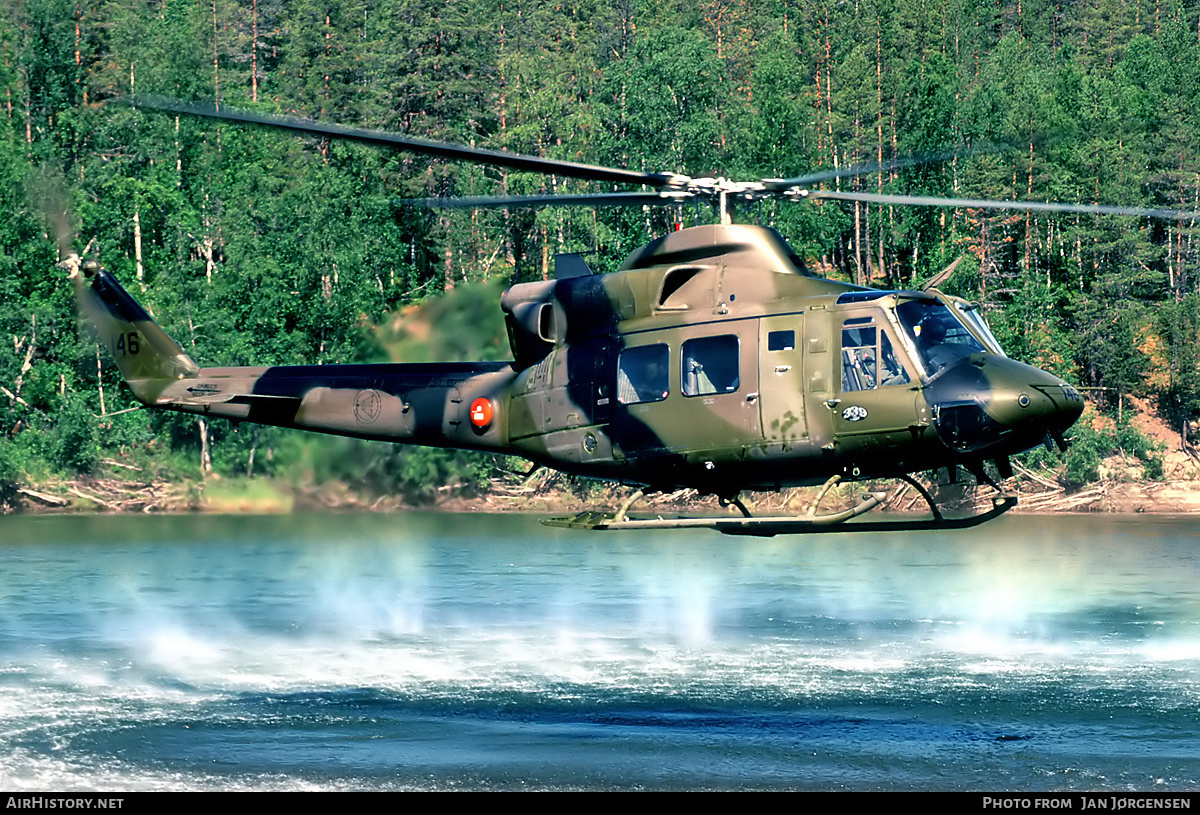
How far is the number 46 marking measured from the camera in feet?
81.1

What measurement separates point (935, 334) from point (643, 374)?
3563 millimetres

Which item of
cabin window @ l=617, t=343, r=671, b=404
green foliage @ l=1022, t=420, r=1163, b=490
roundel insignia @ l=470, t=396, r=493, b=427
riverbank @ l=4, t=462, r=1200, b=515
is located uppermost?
cabin window @ l=617, t=343, r=671, b=404

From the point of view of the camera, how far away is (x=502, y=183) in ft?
234

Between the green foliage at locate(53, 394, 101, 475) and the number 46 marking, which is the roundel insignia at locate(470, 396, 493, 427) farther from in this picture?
the green foliage at locate(53, 394, 101, 475)

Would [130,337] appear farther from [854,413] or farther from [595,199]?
[854,413]

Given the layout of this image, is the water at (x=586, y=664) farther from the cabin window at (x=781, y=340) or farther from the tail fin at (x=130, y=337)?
the cabin window at (x=781, y=340)

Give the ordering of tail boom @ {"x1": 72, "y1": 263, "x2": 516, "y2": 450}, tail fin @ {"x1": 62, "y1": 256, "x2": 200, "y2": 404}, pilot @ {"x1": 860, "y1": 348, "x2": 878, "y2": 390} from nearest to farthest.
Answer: pilot @ {"x1": 860, "y1": 348, "x2": 878, "y2": 390}
tail boom @ {"x1": 72, "y1": 263, "x2": 516, "y2": 450}
tail fin @ {"x1": 62, "y1": 256, "x2": 200, "y2": 404}

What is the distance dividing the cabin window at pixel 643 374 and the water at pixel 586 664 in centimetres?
499

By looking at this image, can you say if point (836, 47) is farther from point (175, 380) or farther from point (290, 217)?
point (175, 380)

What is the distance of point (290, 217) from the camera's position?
2749 inches

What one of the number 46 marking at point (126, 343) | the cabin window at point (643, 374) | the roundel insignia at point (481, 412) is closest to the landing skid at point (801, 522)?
the cabin window at point (643, 374)

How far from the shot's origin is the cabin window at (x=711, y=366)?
1898cm

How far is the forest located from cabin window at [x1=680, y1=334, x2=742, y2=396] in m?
33.1

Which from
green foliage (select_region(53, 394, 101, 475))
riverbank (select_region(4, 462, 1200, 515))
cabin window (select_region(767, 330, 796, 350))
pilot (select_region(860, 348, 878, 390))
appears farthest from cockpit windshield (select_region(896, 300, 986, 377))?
green foliage (select_region(53, 394, 101, 475))
